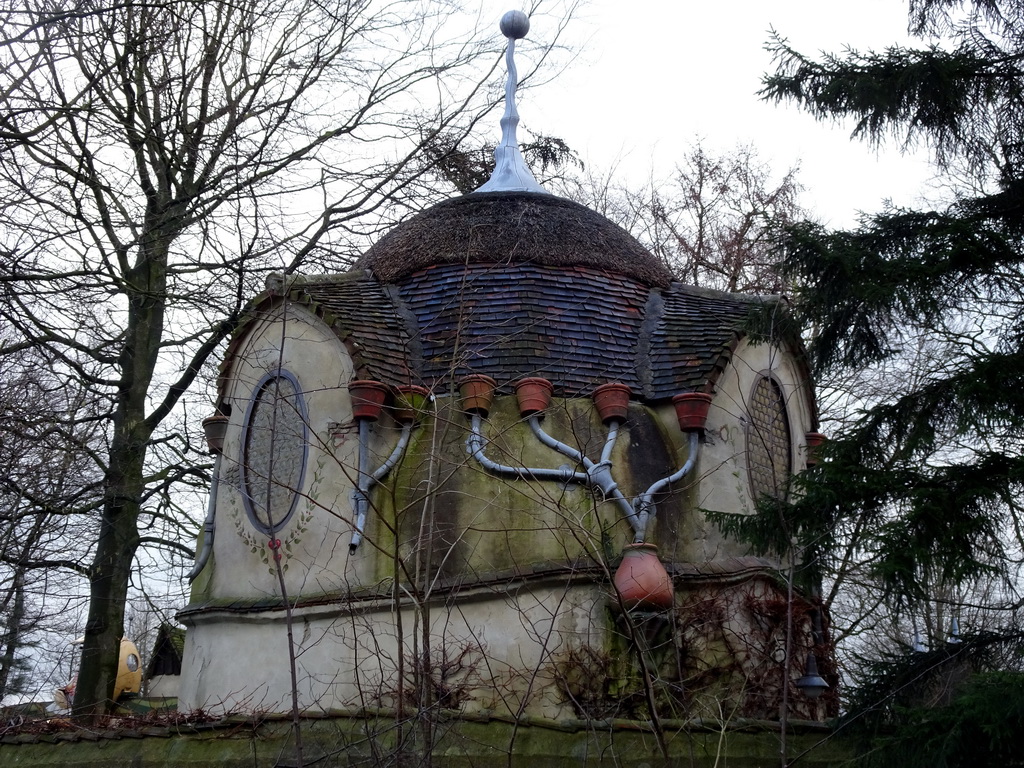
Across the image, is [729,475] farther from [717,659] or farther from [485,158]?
[485,158]

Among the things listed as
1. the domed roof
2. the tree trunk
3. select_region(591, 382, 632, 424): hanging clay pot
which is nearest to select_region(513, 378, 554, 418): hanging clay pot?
select_region(591, 382, 632, 424): hanging clay pot

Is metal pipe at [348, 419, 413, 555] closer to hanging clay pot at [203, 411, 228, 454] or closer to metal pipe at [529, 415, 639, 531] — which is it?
metal pipe at [529, 415, 639, 531]

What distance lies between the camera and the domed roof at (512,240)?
9.59m

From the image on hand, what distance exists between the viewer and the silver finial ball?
39.8 ft

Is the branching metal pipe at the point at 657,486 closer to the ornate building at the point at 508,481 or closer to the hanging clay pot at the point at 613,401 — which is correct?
the ornate building at the point at 508,481

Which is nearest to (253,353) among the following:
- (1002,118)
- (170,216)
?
(170,216)

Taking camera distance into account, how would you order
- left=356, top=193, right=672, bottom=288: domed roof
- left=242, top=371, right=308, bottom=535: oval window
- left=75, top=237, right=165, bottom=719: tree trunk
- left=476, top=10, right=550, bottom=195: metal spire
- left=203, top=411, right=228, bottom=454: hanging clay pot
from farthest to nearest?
left=476, top=10, right=550, bottom=195: metal spire, left=75, top=237, right=165, bottom=719: tree trunk, left=356, top=193, right=672, bottom=288: domed roof, left=203, top=411, right=228, bottom=454: hanging clay pot, left=242, top=371, right=308, bottom=535: oval window

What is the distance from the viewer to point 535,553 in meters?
8.00

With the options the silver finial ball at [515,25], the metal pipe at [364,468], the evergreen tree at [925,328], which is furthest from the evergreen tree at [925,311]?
the silver finial ball at [515,25]

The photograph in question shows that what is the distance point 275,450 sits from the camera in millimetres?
8703

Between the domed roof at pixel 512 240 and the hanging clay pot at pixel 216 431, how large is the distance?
187cm

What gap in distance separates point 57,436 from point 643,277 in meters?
5.75

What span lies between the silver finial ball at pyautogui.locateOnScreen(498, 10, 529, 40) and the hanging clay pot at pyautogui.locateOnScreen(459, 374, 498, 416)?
5.49 meters

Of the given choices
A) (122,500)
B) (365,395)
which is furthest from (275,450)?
Answer: (122,500)
